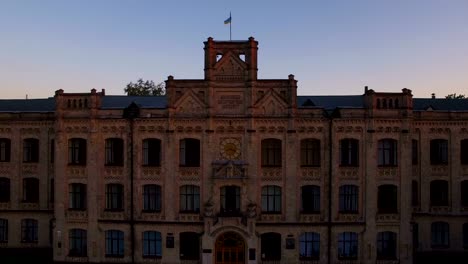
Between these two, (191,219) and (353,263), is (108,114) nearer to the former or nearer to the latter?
(191,219)

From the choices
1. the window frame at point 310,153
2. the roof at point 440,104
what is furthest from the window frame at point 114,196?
the roof at point 440,104

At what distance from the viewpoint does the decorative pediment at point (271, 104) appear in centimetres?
4141

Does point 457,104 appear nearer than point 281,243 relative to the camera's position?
No

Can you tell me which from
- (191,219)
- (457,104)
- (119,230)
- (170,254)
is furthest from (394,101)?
(119,230)

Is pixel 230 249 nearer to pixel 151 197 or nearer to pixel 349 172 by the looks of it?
pixel 151 197

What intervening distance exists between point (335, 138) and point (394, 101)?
18.6 feet

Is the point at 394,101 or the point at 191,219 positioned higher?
the point at 394,101

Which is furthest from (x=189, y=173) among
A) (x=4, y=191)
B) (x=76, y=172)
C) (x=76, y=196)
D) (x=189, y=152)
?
(x=4, y=191)

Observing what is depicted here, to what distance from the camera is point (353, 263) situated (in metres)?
41.6

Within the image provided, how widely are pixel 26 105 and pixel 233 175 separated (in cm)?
2391

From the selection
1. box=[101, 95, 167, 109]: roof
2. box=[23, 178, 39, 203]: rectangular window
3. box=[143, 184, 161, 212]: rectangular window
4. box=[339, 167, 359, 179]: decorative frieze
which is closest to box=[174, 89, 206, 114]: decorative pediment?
box=[101, 95, 167, 109]: roof

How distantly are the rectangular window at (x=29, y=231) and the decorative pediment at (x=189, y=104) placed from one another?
18.1 meters

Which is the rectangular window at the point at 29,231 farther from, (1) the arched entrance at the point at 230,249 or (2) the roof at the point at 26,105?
(1) the arched entrance at the point at 230,249

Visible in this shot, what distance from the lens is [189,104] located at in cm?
4175
